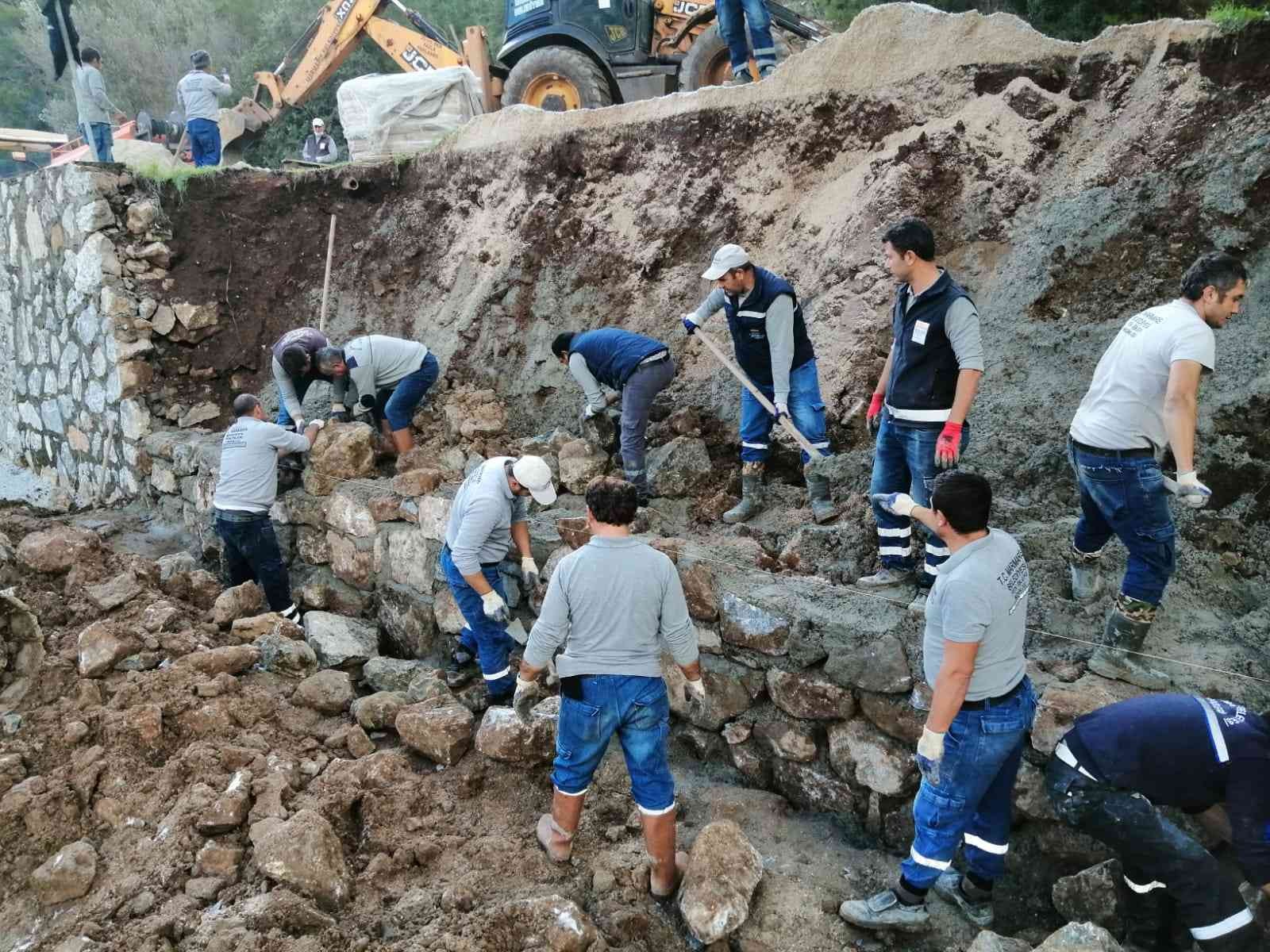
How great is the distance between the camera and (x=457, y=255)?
6.89 meters

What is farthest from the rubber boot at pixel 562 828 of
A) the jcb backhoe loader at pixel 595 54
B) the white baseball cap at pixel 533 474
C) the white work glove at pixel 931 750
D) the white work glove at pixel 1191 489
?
the jcb backhoe loader at pixel 595 54

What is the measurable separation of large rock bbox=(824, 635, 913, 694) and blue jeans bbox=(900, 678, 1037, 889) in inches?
18.9

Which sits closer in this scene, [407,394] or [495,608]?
[495,608]

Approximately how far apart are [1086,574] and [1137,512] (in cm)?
45

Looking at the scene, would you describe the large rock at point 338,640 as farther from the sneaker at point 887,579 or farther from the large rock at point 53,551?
the sneaker at point 887,579

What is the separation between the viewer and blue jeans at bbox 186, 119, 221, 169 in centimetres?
879

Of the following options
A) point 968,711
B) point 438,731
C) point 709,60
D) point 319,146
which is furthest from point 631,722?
point 319,146

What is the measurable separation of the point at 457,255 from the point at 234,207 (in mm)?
2454

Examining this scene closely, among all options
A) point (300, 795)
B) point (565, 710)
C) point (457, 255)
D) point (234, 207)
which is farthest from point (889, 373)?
point (234, 207)

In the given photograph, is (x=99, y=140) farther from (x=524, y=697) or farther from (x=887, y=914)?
(x=887, y=914)

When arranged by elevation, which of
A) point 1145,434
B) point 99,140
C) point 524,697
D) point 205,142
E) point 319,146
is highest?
point 319,146

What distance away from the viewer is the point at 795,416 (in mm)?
4352

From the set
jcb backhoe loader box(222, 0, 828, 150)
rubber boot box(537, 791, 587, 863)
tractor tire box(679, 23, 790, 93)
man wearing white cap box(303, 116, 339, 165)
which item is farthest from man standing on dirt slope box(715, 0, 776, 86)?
man wearing white cap box(303, 116, 339, 165)

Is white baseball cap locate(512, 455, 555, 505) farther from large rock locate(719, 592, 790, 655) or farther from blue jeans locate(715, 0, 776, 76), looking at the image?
blue jeans locate(715, 0, 776, 76)
